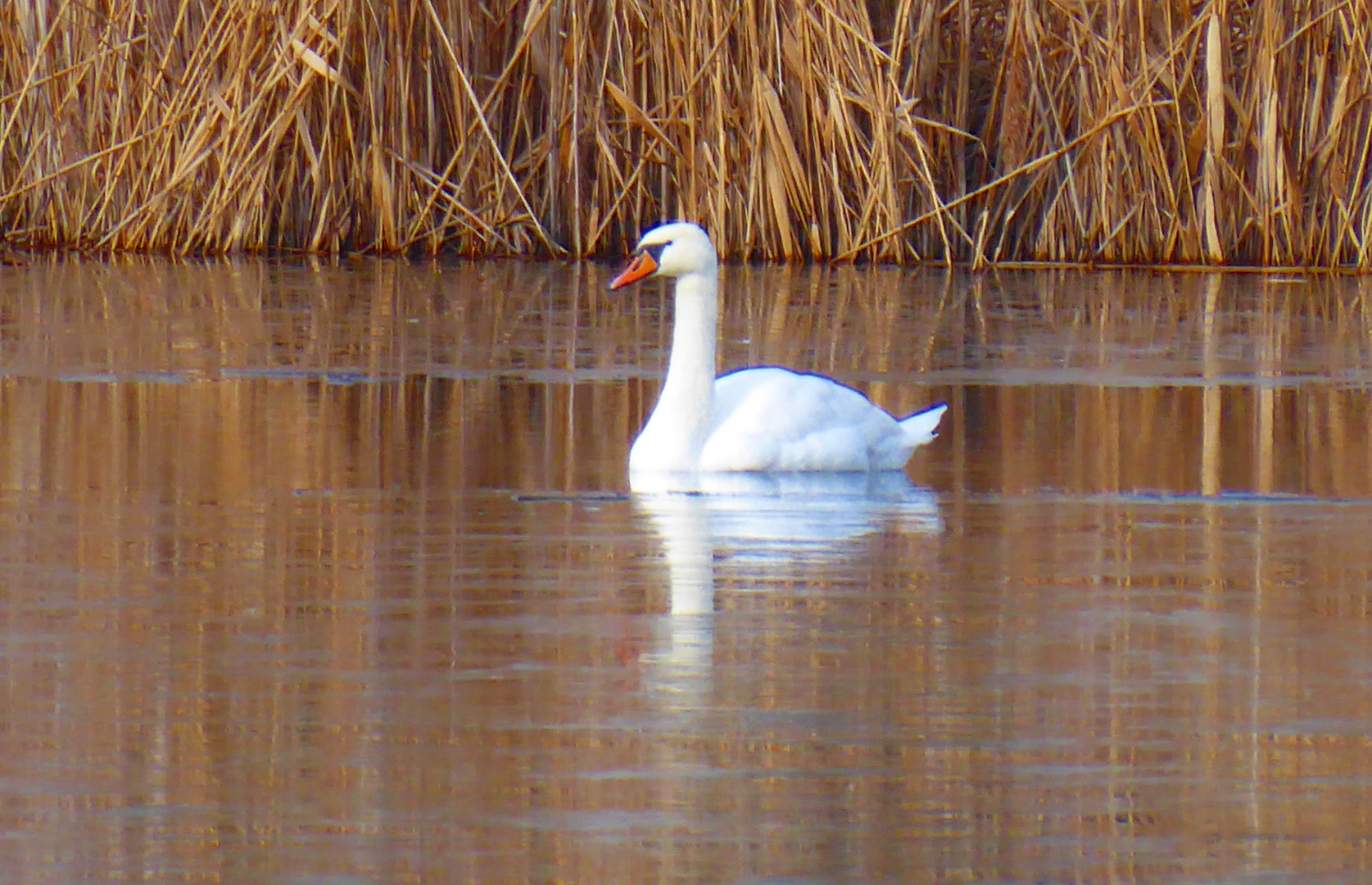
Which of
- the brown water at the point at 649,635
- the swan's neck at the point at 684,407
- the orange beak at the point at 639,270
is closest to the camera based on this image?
the brown water at the point at 649,635

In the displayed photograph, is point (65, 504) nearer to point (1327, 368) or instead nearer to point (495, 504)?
point (495, 504)

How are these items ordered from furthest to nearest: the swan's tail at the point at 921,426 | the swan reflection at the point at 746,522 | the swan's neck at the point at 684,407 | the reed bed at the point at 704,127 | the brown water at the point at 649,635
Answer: the reed bed at the point at 704,127
the swan's tail at the point at 921,426
the swan's neck at the point at 684,407
the swan reflection at the point at 746,522
the brown water at the point at 649,635

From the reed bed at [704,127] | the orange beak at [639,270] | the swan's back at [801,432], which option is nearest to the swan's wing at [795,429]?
the swan's back at [801,432]

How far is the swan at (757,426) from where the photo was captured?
671 centimetres

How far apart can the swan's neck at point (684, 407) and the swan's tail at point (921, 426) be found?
56 centimetres

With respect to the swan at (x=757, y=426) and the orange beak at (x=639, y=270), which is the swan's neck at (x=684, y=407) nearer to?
the swan at (x=757, y=426)

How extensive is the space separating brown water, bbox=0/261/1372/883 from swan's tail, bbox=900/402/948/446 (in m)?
0.10

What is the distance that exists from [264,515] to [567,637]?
5.13 feet

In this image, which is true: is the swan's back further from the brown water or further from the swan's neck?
the brown water

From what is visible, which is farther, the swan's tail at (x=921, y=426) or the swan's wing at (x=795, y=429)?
the swan's tail at (x=921, y=426)

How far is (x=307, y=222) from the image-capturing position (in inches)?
559

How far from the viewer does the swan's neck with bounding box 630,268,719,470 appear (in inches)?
263

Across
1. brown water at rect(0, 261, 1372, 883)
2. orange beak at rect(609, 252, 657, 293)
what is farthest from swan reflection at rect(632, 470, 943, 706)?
orange beak at rect(609, 252, 657, 293)

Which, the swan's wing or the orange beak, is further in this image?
the orange beak
